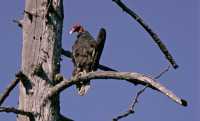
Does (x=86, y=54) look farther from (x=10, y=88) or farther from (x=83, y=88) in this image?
(x=10, y=88)

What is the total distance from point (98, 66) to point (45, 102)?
1.47 metres

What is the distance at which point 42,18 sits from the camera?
5.82 meters

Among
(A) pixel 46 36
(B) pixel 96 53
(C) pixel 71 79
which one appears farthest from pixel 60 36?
(B) pixel 96 53

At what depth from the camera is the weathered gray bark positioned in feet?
18.2

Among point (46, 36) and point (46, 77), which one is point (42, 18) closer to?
point (46, 36)

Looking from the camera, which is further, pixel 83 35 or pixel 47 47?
pixel 83 35

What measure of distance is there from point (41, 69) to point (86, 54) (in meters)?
1.99

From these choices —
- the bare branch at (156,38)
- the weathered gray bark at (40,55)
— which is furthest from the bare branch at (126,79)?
the bare branch at (156,38)

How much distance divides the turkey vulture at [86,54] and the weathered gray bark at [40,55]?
98cm

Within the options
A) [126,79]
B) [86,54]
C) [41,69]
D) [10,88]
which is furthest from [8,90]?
[86,54]

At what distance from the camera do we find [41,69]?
18.5 feet

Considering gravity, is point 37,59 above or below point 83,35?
below

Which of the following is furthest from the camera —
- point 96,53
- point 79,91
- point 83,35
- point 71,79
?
point 83,35

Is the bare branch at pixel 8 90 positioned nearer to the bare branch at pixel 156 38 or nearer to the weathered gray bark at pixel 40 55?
the weathered gray bark at pixel 40 55
